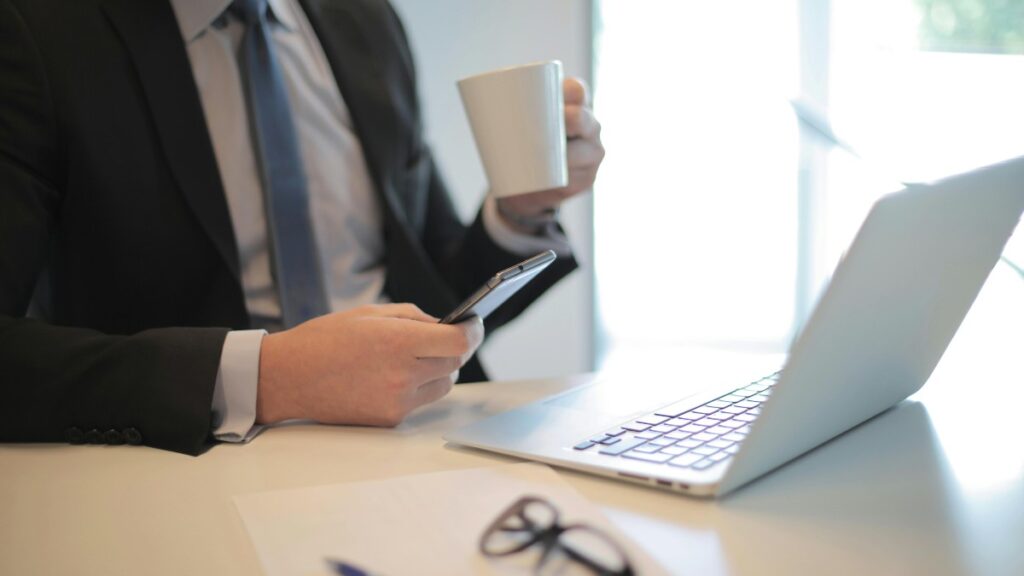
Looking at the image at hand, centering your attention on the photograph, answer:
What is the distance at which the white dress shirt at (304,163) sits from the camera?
1030 millimetres

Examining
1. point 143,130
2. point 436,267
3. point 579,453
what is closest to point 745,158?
point 436,267

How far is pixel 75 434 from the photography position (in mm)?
694

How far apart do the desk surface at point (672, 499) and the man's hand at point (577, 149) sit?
341mm

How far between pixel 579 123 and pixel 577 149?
0.03m

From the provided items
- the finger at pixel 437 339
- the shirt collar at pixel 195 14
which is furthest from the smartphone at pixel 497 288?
the shirt collar at pixel 195 14

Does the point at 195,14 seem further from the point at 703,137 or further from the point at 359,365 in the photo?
the point at 703,137

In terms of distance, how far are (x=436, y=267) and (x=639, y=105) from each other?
1903 mm

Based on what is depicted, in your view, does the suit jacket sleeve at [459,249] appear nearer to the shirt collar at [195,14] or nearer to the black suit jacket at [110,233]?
the black suit jacket at [110,233]

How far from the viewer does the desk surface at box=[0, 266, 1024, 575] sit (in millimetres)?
452

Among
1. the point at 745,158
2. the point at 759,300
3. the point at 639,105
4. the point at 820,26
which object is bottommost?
the point at 759,300

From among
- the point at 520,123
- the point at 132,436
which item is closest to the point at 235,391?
the point at 132,436

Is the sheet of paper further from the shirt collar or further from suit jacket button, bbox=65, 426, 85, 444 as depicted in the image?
the shirt collar

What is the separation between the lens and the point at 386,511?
0.51 meters

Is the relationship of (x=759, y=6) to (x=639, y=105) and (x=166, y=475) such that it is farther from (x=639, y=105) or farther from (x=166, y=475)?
(x=166, y=475)
